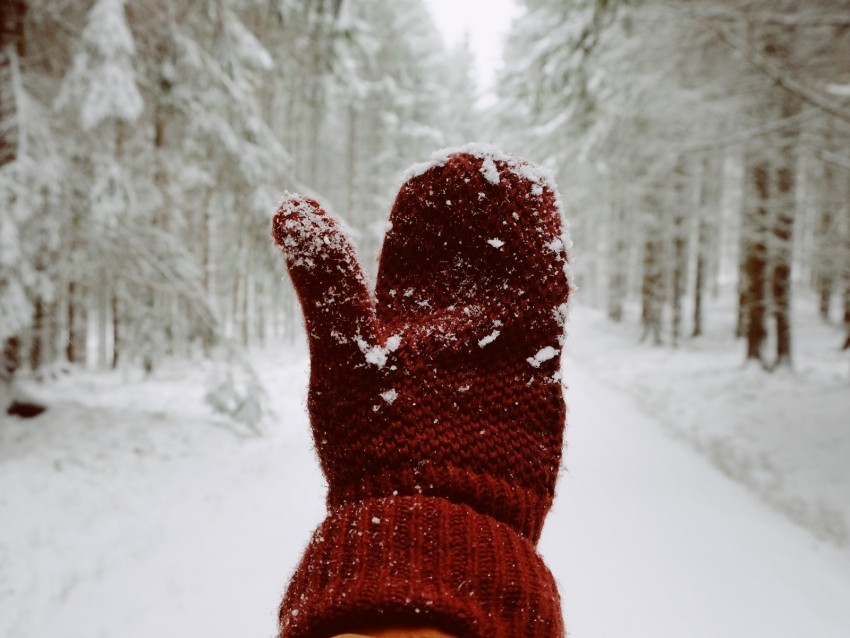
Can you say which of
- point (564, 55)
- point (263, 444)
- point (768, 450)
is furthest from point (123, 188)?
point (768, 450)

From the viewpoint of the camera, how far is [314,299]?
1.43 meters

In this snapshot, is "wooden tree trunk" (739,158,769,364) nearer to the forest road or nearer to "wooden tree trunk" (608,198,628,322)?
the forest road

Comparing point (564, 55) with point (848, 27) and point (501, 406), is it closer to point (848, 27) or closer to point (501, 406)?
point (848, 27)

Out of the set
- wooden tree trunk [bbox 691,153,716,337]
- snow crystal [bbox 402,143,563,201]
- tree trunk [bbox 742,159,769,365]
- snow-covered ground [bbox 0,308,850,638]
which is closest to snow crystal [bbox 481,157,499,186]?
snow crystal [bbox 402,143,563,201]

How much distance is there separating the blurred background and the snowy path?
0.09ft

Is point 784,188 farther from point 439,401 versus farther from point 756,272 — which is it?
point 439,401

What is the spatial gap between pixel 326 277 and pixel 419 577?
76cm

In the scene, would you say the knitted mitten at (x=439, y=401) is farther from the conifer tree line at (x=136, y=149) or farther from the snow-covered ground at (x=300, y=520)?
the conifer tree line at (x=136, y=149)

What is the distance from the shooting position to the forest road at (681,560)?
3271 millimetres

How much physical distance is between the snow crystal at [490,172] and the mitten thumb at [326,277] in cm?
48

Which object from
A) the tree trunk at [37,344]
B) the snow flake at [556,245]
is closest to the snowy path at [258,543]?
the tree trunk at [37,344]

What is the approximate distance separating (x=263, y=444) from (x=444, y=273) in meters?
6.24

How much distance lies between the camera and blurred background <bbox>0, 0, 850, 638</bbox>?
3.94 meters

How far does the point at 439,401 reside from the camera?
1491 mm
